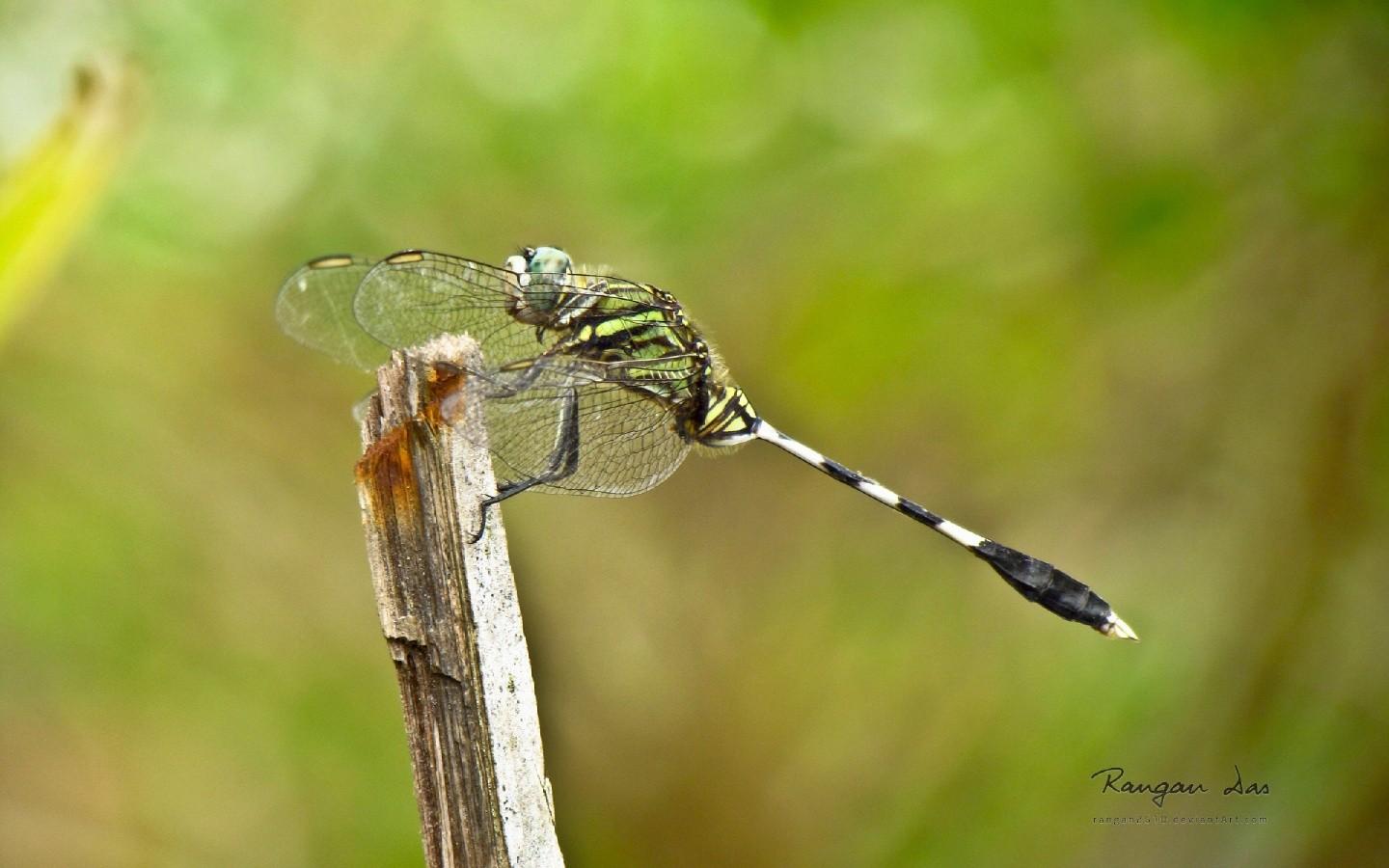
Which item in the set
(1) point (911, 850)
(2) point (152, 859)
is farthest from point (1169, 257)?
(2) point (152, 859)

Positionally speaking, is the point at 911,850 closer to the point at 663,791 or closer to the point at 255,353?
the point at 663,791

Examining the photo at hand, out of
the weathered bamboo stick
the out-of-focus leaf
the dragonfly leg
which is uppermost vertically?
the out-of-focus leaf

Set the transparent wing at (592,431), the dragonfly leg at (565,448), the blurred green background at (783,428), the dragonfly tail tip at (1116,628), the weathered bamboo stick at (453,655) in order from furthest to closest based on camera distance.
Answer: the blurred green background at (783,428), the dragonfly tail tip at (1116,628), the dragonfly leg at (565,448), the transparent wing at (592,431), the weathered bamboo stick at (453,655)

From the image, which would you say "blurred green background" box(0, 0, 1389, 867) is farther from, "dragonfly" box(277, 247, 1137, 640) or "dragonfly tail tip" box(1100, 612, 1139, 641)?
"dragonfly" box(277, 247, 1137, 640)
